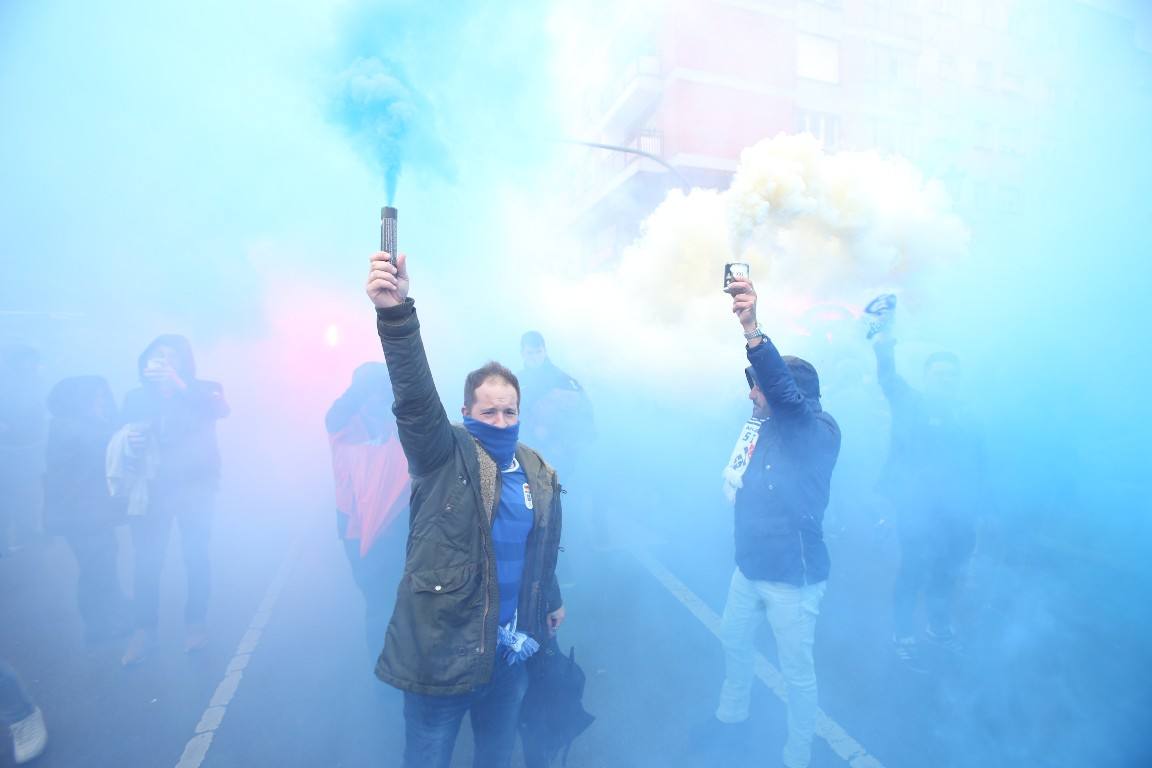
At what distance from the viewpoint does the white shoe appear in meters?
2.63

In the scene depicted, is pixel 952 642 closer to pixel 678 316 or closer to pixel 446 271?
pixel 678 316

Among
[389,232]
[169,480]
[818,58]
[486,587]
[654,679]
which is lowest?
[654,679]

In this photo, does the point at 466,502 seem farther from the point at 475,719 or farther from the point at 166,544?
the point at 166,544

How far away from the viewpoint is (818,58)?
9727mm

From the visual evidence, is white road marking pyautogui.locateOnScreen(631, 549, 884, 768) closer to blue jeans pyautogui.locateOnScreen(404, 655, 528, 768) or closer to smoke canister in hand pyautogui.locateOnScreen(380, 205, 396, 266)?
blue jeans pyautogui.locateOnScreen(404, 655, 528, 768)

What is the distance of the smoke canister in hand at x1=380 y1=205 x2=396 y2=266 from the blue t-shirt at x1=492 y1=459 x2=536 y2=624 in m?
0.84

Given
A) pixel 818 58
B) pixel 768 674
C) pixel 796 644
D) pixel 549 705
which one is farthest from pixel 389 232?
pixel 818 58

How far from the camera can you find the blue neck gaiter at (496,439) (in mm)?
1812

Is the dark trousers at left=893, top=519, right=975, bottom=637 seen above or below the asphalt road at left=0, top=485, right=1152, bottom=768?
above

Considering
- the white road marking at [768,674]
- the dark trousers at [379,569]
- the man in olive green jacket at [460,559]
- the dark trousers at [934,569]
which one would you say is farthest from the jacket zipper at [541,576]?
the dark trousers at [934,569]

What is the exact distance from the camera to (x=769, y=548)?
229 centimetres

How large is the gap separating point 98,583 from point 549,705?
12.3 feet

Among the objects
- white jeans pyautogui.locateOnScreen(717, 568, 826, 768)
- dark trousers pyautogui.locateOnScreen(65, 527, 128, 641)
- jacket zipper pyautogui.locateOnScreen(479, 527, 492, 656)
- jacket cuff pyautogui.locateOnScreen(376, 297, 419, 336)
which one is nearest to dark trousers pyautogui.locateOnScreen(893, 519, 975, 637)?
white jeans pyautogui.locateOnScreen(717, 568, 826, 768)

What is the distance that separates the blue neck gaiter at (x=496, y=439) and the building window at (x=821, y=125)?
45.1 ft
